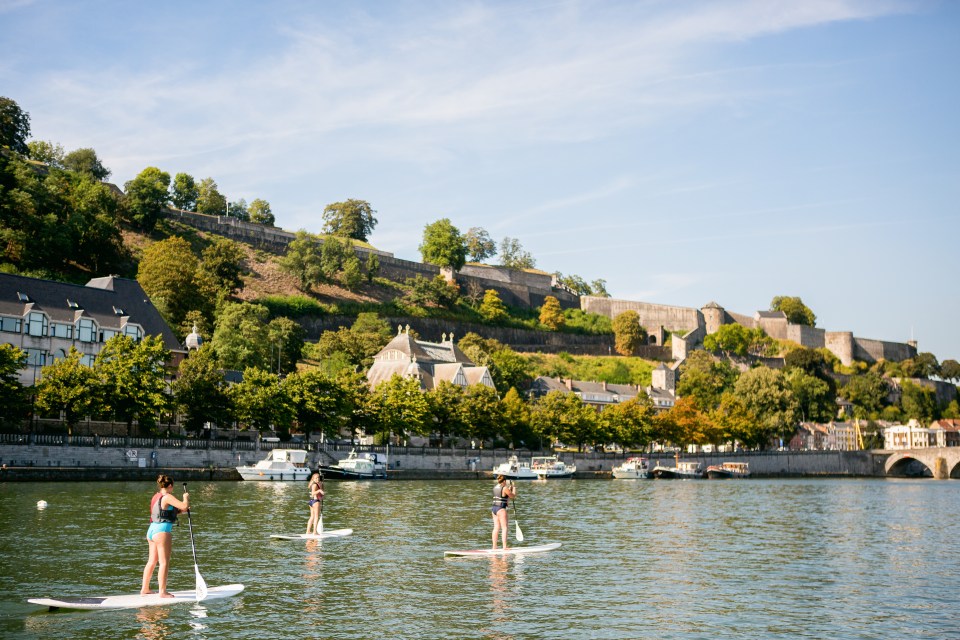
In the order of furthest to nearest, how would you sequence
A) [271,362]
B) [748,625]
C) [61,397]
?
1. [271,362]
2. [61,397]
3. [748,625]

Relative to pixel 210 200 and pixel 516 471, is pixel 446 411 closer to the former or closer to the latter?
pixel 516 471

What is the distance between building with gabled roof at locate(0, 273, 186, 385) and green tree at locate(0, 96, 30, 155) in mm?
45893

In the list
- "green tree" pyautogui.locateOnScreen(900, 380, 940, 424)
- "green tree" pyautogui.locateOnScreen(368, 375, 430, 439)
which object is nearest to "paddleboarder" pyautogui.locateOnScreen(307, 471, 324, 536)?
"green tree" pyautogui.locateOnScreen(368, 375, 430, 439)

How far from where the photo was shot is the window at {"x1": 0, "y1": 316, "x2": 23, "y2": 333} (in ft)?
248

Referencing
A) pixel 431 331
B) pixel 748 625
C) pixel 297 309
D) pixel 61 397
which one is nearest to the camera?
pixel 748 625

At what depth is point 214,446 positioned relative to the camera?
77.5m

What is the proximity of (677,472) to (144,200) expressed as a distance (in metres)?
77.1

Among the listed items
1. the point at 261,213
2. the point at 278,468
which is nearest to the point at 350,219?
the point at 261,213

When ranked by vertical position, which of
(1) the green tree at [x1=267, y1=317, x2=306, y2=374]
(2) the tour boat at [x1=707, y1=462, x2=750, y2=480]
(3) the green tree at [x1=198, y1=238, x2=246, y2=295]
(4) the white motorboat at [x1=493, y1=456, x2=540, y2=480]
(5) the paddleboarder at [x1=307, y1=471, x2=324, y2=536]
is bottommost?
(2) the tour boat at [x1=707, y1=462, x2=750, y2=480]

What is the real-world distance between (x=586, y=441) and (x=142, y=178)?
229ft

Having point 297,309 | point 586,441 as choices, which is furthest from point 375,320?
point 586,441

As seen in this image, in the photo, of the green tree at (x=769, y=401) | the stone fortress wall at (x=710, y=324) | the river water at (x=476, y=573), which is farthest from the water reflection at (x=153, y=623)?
the stone fortress wall at (x=710, y=324)

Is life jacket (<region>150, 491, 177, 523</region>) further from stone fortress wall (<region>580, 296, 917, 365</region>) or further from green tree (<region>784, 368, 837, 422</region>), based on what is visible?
stone fortress wall (<region>580, 296, 917, 365</region>)

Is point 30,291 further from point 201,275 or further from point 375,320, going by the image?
point 375,320
